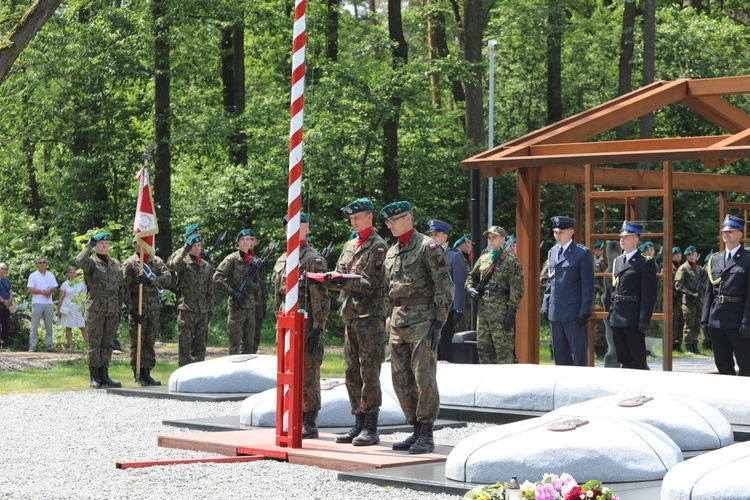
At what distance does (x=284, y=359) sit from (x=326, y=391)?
1.83 meters

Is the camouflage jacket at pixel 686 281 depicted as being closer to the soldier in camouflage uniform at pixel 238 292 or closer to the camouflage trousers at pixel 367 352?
the soldier in camouflage uniform at pixel 238 292

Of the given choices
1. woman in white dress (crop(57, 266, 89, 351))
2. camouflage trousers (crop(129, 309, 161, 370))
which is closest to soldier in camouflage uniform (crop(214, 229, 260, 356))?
camouflage trousers (crop(129, 309, 161, 370))

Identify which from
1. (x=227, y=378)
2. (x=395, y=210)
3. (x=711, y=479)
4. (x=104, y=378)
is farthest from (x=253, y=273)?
(x=711, y=479)

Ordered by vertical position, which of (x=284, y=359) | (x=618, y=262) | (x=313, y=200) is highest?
(x=313, y=200)

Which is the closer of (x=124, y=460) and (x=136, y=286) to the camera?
(x=124, y=460)

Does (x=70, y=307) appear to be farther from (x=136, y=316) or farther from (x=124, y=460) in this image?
(x=124, y=460)

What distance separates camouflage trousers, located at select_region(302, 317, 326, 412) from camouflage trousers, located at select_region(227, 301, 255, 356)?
7.69m

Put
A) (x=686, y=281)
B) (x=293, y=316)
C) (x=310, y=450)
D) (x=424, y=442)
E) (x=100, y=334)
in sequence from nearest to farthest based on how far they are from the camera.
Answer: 1. (x=424, y=442)
2. (x=310, y=450)
3. (x=293, y=316)
4. (x=100, y=334)
5. (x=686, y=281)

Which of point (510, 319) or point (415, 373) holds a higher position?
point (510, 319)

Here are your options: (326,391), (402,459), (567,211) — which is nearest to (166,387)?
(326,391)

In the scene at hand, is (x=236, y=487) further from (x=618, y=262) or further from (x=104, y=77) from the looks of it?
(x=104, y=77)

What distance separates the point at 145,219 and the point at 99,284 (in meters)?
1.44

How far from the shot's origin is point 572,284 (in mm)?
13828

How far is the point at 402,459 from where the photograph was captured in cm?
927
